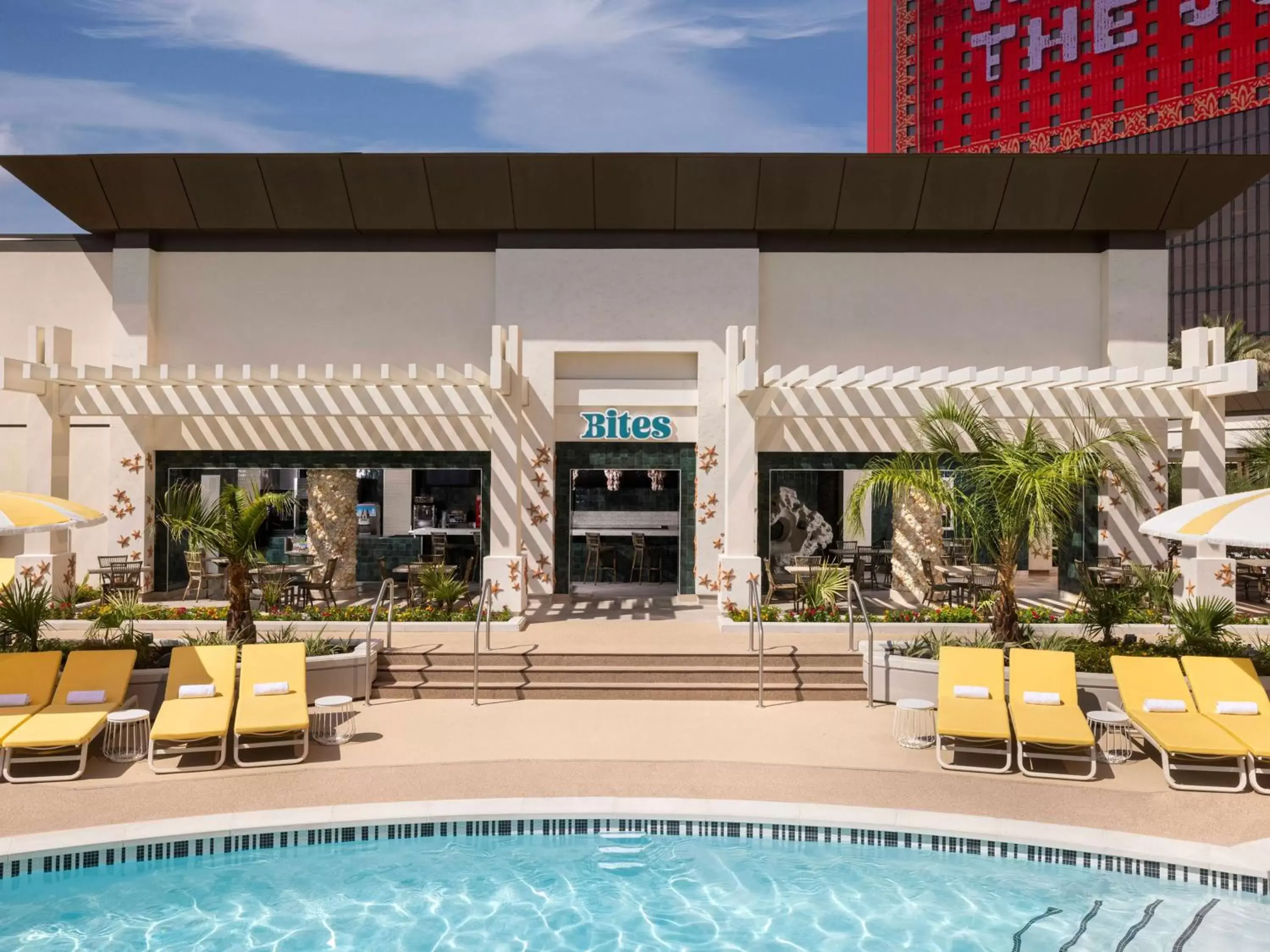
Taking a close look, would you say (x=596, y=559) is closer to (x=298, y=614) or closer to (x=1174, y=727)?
(x=298, y=614)

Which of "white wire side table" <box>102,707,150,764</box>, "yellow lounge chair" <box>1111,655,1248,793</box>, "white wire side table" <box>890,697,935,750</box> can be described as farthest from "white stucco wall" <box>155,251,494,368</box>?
"yellow lounge chair" <box>1111,655,1248,793</box>

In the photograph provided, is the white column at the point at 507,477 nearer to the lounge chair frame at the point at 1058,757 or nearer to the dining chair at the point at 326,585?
the dining chair at the point at 326,585

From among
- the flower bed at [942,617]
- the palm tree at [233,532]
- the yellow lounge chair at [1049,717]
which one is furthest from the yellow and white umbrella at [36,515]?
the yellow lounge chair at [1049,717]

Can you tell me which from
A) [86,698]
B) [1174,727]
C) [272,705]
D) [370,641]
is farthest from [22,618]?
[1174,727]

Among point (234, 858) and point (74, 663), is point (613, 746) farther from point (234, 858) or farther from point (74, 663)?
point (74, 663)

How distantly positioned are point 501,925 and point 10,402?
16.6 metres

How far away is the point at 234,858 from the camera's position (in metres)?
7.15

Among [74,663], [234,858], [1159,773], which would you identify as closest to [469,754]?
[234,858]

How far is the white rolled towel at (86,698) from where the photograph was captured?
9.32m

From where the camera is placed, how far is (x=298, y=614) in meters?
13.5

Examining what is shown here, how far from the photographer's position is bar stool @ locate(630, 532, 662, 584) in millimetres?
18484

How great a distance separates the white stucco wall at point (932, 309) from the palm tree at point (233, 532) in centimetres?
1025

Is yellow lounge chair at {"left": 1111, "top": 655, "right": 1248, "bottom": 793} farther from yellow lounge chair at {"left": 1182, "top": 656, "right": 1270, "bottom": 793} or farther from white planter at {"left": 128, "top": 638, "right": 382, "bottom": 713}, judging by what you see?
white planter at {"left": 128, "top": 638, "right": 382, "bottom": 713}

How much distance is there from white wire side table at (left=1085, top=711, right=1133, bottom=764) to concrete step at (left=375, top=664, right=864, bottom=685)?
2.78m
